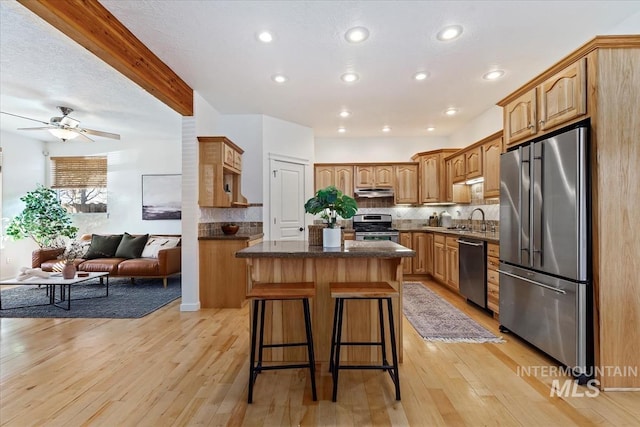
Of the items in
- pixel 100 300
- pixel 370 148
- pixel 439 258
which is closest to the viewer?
pixel 100 300

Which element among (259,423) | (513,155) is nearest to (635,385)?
(513,155)

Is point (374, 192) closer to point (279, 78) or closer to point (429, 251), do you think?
point (429, 251)

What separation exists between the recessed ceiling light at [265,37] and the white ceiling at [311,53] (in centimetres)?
6

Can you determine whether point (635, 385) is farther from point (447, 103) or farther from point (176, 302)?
point (176, 302)

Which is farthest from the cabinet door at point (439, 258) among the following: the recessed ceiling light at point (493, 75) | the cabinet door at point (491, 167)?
the recessed ceiling light at point (493, 75)

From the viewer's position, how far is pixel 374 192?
6.09 meters

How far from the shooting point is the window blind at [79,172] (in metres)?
6.71

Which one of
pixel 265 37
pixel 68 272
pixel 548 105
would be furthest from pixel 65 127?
pixel 548 105

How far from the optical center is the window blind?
6715mm

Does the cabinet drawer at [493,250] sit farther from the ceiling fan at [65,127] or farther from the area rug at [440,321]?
the ceiling fan at [65,127]

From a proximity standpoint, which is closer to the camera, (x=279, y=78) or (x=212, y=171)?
(x=279, y=78)

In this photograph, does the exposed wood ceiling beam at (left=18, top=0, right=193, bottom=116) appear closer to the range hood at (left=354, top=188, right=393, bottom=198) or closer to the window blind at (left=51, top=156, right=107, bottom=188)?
the range hood at (left=354, top=188, right=393, bottom=198)

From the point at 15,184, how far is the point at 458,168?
8.20 meters

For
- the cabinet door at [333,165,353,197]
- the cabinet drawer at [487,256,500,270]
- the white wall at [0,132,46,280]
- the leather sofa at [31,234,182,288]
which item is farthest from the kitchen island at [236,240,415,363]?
the white wall at [0,132,46,280]
